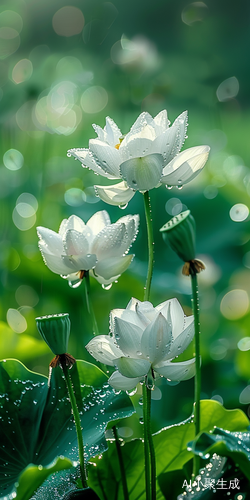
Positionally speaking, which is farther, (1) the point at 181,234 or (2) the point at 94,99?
(2) the point at 94,99

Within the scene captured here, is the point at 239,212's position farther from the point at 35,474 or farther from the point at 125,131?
the point at 35,474

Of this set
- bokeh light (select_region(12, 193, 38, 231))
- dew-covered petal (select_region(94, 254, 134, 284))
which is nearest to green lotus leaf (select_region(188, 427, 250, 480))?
dew-covered petal (select_region(94, 254, 134, 284))

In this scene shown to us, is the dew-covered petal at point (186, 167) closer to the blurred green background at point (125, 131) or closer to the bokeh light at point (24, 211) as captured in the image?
the blurred green background at point (125, 131)

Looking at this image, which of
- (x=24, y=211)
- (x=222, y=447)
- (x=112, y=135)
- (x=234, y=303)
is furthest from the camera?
(x=24, y=211)

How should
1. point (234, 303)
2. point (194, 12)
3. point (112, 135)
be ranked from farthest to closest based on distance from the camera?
point (194, 12), point (234, 303), point (112, 135)

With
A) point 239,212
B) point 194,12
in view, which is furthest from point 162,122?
point 194,12

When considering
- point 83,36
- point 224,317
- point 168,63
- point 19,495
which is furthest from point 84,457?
point 168,63

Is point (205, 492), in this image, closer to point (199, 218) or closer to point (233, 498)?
point (233, 498)

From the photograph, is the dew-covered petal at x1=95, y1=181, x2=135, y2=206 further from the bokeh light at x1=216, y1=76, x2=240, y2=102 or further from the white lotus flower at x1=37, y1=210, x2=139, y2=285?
the bokeh light at x1=216, y1=76, x2=240, y2=102

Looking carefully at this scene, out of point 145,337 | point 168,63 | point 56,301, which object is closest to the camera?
point 145,337
